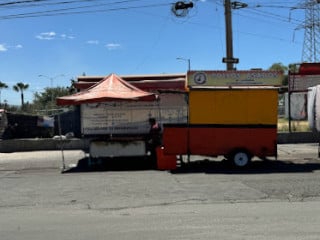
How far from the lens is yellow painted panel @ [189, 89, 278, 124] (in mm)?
17438

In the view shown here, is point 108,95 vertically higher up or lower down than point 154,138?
higher up

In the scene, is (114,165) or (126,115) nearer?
(114,165)

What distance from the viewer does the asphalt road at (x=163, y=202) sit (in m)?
8.14

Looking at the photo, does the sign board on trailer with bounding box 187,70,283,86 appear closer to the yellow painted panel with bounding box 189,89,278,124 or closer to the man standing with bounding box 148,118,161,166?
the yellow painted panel with bounding box 189,89,278,124

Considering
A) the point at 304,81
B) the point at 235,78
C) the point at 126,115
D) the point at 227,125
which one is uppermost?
the point at 304,81

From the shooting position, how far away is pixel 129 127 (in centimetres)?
2119

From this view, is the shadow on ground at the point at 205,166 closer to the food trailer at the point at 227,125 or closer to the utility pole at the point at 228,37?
the food trailer at the point at 227,125

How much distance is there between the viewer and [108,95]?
18.0m

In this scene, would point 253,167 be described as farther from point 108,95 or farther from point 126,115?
point 126,115

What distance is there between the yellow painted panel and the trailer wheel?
0.98 m

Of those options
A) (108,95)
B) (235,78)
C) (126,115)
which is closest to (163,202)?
(108,95)

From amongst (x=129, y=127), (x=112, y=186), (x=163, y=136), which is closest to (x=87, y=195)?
(x=112, y=186)

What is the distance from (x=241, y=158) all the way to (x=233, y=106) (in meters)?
1.63

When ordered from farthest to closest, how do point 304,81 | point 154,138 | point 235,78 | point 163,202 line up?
point 304,81 < point 154,138 < point 235,78 < point 163,202
